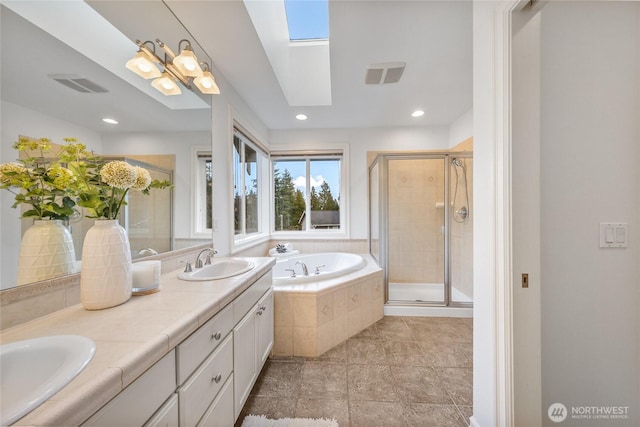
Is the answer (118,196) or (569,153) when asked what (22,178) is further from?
(569,153)

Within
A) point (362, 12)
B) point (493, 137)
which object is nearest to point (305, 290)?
point (493, 137)

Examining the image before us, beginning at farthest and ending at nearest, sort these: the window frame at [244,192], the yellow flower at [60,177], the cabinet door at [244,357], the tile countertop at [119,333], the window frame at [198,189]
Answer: the window frame at [244,192] < the window frame at [198,189] < the cabinet door at [244,357] < the yellow flower at [60,177] < the tile countertop at [119,333]

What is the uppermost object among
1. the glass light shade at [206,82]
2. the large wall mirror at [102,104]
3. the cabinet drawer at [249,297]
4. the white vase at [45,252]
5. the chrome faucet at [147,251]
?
the glass light shade at [206,82]

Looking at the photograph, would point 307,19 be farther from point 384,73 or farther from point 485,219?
point 485,219

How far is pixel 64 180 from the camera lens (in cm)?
87

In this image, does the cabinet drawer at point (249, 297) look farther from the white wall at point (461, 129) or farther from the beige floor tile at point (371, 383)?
the white wall at point (461, 129)

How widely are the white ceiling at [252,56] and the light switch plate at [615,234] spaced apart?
1432mm

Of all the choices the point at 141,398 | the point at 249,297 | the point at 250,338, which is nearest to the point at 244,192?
the point at 249,297

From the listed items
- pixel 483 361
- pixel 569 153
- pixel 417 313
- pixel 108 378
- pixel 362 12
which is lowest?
pixel 417 313

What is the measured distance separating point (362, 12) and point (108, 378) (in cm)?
205

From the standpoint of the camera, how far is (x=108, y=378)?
53 cm

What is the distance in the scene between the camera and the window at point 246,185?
8.81 ft

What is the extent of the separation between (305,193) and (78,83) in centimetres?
290

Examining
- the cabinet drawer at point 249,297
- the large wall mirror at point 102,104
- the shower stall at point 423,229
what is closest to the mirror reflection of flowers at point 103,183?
the large wall mirror at point 102,104
